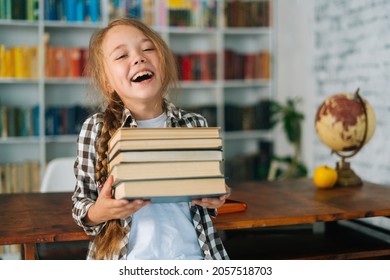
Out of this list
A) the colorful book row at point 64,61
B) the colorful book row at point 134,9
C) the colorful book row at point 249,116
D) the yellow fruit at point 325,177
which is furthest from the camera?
the colorful book row at point 249,116

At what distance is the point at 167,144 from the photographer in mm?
1055

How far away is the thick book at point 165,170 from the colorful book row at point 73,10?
2.92 metres

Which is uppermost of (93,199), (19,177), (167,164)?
(167,164)

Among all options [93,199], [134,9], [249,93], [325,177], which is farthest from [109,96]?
[249,93]

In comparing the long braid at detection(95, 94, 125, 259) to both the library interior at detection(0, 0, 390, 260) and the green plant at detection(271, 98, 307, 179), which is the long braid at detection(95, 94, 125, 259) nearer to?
the library interior at detection(0, 0, 390, 260)

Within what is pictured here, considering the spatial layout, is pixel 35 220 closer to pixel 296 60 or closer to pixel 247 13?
pixel 296 60

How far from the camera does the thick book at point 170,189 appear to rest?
40.1 inches

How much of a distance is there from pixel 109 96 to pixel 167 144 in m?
0.35

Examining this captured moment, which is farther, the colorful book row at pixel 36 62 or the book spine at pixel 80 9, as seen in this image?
the book spine at pixel 80 9

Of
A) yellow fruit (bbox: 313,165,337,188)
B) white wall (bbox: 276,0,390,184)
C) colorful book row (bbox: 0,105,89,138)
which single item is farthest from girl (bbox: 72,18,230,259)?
colorful book row (bbox: 0,105,89,138)

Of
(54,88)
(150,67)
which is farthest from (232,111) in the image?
(150,67)

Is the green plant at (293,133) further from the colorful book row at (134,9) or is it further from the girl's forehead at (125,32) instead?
the girl's forehead at (125,32)

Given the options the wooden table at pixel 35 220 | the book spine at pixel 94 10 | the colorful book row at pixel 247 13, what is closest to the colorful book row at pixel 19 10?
the book spine at pixel 94 10
